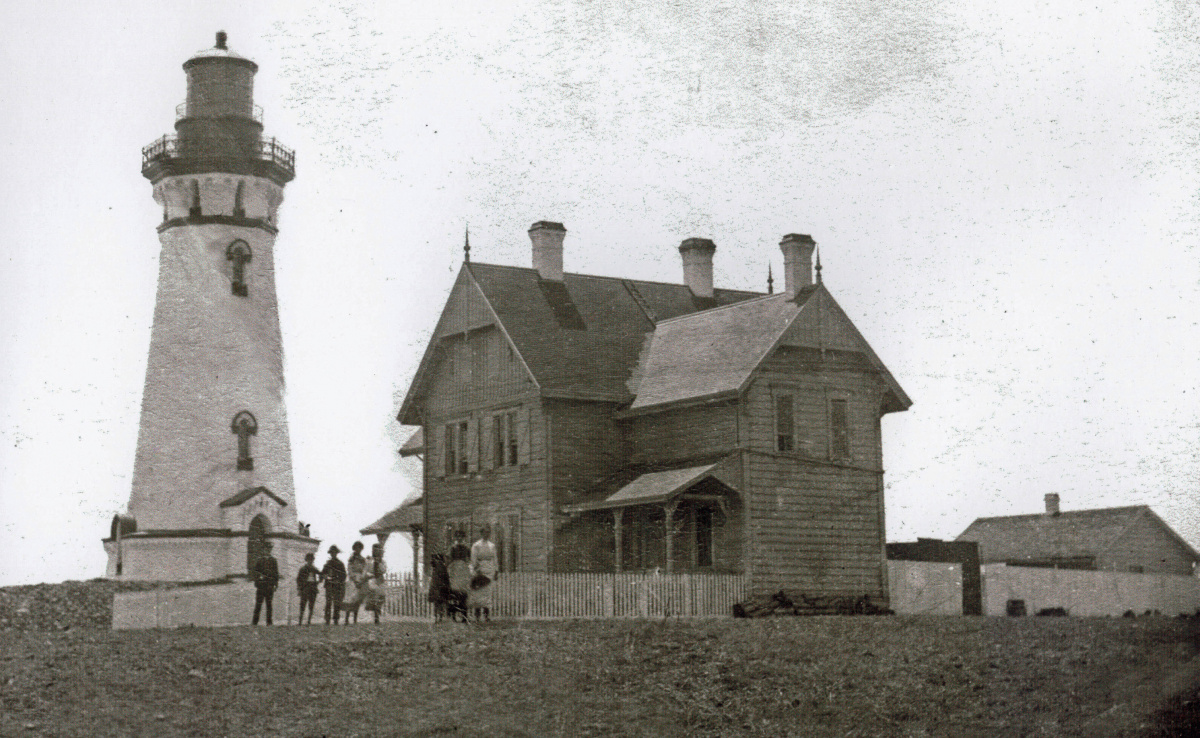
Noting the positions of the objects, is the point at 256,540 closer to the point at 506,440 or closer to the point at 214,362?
the point at 214,362

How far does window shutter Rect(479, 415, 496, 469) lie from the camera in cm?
4072

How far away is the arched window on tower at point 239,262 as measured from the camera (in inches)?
1982

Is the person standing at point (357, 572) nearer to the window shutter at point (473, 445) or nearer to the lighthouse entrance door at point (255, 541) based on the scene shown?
the window shutter at point (473, 445)

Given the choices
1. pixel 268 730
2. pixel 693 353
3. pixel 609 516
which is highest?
pixel 693 353

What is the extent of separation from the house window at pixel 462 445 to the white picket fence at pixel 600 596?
23.4ft

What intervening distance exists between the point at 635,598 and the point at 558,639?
6.83 meters

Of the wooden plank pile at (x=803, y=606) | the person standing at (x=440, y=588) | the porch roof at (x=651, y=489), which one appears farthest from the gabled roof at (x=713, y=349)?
the person standing at (x=440, y=588)

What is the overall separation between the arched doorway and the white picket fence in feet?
51.6

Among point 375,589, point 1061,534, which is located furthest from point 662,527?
point 1061,534

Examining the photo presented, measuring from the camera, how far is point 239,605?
1452 inches

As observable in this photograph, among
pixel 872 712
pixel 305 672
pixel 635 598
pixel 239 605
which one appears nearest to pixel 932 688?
pixel 872 712

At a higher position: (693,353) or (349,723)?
(693,353)

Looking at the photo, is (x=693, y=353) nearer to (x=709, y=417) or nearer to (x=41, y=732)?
(x=709, y=417)

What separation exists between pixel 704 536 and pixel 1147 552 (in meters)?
29.8
